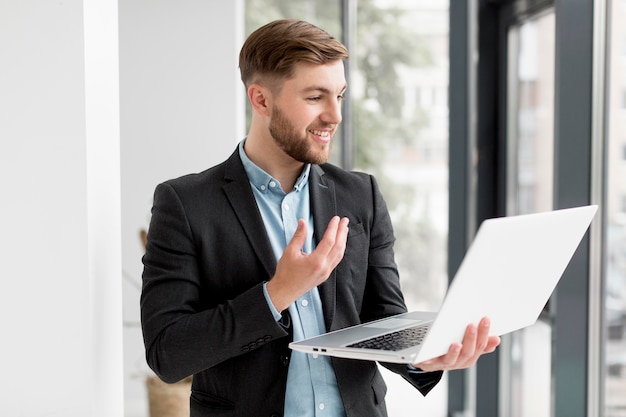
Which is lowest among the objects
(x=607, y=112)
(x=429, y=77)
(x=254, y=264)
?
(x=254, y=264)

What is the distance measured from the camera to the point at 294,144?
1.38 meters

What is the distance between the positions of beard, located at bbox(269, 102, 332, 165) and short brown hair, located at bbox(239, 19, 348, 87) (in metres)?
0.07

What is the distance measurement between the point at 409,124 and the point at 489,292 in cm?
869

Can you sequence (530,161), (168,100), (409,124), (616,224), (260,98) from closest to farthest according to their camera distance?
1. (260,98)
2. (616,224)
3. (530,161)
4. (168,100)
5. (409,124)

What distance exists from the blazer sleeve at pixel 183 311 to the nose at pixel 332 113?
0.27 m

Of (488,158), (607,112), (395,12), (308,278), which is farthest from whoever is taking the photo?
(395,12)

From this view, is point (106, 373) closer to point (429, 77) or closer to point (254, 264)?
point (254, 264)

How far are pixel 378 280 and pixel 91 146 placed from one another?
54 centimetres

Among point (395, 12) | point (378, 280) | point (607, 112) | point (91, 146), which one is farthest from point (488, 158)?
point (395, 12)

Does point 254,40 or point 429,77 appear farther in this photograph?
point 429,77

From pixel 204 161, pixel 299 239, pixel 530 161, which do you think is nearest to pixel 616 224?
pixel 530 161

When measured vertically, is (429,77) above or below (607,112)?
above

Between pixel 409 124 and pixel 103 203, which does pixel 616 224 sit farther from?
pixel 409 124

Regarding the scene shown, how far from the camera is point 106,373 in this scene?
1475 mm
